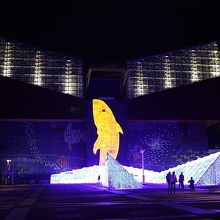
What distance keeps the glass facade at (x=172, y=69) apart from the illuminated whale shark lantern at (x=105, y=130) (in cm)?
645

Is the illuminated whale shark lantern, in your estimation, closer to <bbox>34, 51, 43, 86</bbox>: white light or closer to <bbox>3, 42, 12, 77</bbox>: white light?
<bbox>34, 51, 43, 86</bbox>: white light

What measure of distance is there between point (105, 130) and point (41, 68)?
14.3 metres

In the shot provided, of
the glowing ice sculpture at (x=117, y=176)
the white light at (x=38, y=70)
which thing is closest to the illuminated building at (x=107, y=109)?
the white light at (x=38, y=70)

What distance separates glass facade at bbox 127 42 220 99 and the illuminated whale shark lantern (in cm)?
645

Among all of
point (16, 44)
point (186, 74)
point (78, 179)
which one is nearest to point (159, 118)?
point (186, 74)

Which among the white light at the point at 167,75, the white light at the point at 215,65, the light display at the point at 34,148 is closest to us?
the light display at the point at 34,148

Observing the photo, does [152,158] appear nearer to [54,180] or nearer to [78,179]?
[78,179]

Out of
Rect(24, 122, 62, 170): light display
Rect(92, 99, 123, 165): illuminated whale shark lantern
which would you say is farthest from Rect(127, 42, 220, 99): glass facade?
Rect(24, 122, 62, 170): light display

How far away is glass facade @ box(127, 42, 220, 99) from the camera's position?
52.2 meters

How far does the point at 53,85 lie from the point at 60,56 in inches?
188

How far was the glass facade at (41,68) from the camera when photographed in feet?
163

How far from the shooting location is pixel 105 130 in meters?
46.8

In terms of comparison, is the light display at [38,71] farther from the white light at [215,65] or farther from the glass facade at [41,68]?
the white light at [215,65]

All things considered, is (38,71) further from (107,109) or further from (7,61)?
(107,109)
